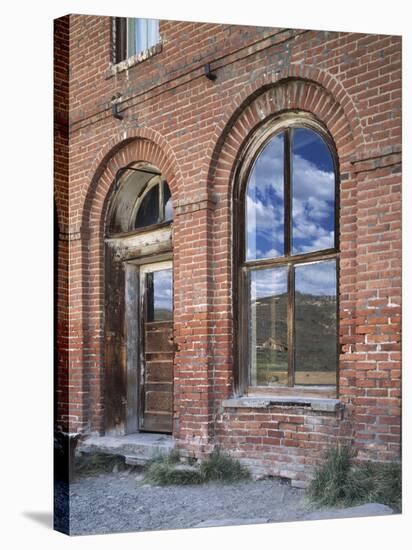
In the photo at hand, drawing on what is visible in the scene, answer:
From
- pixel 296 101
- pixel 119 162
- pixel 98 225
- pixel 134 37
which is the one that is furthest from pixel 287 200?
pixel 134 37

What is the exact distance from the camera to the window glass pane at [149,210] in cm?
622

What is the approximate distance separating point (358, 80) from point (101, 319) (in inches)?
110

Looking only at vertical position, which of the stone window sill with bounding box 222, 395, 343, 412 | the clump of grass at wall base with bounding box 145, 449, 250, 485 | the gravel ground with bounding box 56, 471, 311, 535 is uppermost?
the stone window sill with bounding box 222, 395, 343, 412

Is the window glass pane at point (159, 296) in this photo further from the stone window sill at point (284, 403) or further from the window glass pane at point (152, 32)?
the window glass pane at point (152, 32)

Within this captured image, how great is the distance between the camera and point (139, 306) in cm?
615

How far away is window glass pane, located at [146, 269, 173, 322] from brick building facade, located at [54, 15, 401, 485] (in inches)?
2.4

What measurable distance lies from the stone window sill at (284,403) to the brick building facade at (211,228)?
0.04 feet

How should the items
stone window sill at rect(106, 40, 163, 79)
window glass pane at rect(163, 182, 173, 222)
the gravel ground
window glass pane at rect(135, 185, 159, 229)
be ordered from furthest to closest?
window glass pane at rect(135, 185, 159, 229) → window glass pane at rect(163, 182, 173, 222) → stone window sill at rect(106, 40, 163, 79) → the gravel ground

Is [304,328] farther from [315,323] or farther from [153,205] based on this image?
[153,205]

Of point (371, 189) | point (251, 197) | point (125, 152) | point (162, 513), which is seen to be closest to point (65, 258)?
point (125, 152)

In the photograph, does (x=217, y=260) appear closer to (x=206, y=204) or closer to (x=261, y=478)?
(x=206, y=204)

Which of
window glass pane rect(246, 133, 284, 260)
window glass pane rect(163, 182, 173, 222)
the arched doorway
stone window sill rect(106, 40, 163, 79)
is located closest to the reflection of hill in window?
window glass pane rect(246, 133, 284, 260)

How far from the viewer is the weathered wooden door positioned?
5.95 metres

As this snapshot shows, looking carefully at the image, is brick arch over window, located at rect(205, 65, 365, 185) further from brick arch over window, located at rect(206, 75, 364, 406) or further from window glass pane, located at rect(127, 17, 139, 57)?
window glass pane, located at rect(127, 17, 139, 57)
